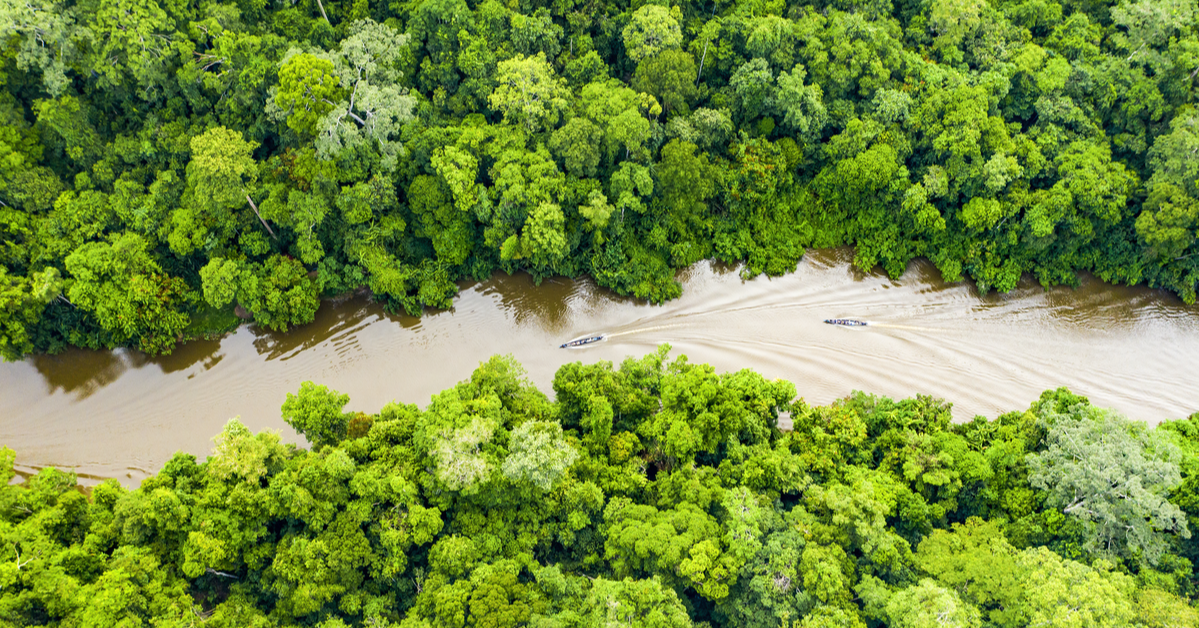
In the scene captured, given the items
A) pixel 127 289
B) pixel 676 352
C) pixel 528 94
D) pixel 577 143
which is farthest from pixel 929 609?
pixel 127 289

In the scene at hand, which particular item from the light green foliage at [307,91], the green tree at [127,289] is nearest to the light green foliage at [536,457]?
the light green foliage at [307,91]

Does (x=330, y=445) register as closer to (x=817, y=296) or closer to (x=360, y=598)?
(x=360, y=598)

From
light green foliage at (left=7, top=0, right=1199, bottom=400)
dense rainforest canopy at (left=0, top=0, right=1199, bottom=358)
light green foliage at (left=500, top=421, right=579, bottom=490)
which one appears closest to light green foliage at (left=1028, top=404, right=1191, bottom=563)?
dense rainforest canopy at (left=0, top=0, right=1199, bottom=358)

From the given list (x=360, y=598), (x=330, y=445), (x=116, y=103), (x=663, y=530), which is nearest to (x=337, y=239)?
(x=330, y=445)

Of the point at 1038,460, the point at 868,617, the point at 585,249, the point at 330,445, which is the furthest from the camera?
the point at 585,249

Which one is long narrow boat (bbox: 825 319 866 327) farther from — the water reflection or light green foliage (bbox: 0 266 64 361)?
light green foliage (bbox: 0 266 64 361)

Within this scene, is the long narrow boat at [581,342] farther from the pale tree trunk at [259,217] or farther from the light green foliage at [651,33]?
the pale tree trunk at [259,217]
